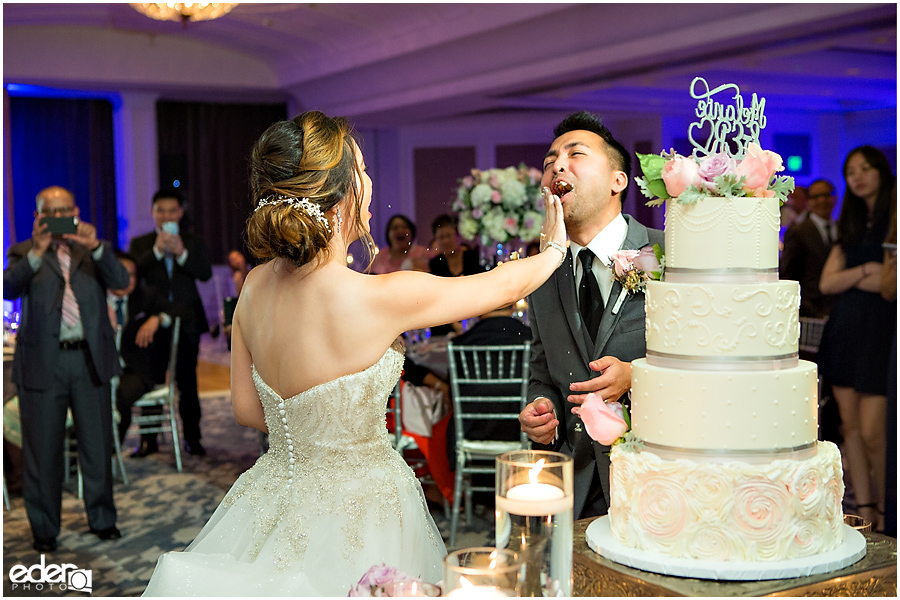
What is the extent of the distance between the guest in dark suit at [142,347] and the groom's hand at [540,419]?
453cm

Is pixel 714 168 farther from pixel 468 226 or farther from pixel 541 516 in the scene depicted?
pixel 468 226

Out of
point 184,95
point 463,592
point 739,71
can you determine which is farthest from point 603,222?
point 184,95

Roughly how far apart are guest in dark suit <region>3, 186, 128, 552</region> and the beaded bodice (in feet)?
9.39

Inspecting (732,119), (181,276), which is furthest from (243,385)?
(181,276)

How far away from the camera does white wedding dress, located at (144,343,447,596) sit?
6.31 feet

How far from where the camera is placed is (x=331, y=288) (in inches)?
75.8

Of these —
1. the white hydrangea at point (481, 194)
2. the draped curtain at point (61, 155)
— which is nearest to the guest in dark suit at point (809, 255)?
the white hydrangea at point (481, 194)

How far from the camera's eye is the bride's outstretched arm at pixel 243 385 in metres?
2.15

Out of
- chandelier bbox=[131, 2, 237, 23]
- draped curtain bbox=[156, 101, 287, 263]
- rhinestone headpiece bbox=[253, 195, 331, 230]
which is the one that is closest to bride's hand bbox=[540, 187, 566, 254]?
rhinestone headpiece bbox=[253, 195, 331, 230]

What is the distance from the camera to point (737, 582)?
150 centimetres

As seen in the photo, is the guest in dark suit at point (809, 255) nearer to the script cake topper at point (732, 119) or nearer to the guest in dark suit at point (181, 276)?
the guest in dark suit at point (181, 276)

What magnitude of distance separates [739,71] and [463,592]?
923 centimetres

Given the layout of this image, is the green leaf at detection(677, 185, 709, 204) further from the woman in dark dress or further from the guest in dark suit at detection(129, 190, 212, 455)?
the guest in dark suit at detection(129, 190, 212, 455)

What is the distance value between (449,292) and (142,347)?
4.80 meters
